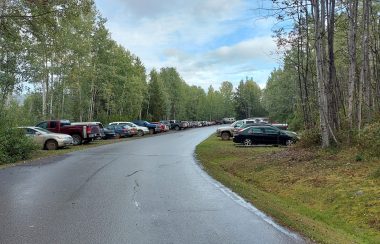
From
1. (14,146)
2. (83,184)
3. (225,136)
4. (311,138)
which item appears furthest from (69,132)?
(83,184)

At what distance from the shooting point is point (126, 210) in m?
8.83

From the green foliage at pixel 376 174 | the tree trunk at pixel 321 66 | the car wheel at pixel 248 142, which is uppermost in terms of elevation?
the tree trunk at pixel 321 66

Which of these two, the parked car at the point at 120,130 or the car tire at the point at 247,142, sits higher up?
the parked car at the point at 120,130

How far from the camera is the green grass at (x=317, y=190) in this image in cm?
864

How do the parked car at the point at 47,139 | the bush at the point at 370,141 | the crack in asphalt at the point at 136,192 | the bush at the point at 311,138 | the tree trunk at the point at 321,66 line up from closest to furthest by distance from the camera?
the crack in asphalt at the point at 136,192 → the bush at the point at 370,141 → the tree trunk at the point at 321,66 → the bush at the point at 311,138 → the parked car at the point at 47,139

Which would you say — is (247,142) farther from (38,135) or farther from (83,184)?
(83,184)

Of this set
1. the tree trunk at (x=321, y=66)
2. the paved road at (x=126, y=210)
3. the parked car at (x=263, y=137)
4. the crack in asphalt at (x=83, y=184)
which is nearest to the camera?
the paved road at (x=126, y=210)

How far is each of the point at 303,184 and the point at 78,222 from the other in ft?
25.7

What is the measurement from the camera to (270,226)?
25.0 feet

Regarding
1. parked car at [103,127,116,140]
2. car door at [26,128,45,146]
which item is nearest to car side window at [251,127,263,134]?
car door at [26,128,45,146]

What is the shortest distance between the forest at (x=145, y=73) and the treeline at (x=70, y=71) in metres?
0.08

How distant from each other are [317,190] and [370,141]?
164 inches

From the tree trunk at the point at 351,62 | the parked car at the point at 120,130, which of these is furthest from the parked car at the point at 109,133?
the tree trunk at the point at 351,62

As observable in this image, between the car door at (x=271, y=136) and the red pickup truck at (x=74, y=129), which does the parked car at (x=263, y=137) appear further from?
the red pickup truck at (x=74, y=129)
